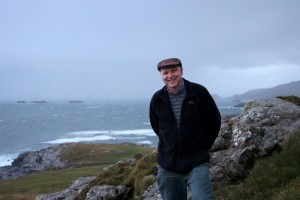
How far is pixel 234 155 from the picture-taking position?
12289mm

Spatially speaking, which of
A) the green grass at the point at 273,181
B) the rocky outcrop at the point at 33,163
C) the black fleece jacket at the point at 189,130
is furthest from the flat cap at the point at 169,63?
the rocky outcrop at the point at 33,163

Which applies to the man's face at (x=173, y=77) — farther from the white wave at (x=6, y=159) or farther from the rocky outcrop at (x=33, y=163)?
the white wave at (x=6, y=159)

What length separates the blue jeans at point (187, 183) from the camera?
21.6 feet

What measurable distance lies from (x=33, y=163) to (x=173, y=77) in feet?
267

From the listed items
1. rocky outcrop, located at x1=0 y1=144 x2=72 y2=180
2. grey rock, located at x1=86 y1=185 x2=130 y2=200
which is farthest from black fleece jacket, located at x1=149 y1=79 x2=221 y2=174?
rocky outcrop, located at x1=0 y1=144 x2=72 y2=180

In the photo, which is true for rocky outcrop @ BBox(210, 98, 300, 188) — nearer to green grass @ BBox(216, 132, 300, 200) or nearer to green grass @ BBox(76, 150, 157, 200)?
green grass @ BBox(216, 132, 300, 200)

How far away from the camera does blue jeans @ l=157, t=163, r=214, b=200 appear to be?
→ 659 centimetres

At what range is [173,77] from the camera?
704 cm

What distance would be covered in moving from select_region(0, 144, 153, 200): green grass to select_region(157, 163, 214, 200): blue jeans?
89.9 feet

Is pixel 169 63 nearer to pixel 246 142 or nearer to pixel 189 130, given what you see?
pixel 189 130

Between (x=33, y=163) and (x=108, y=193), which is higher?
(x=108, y=193)

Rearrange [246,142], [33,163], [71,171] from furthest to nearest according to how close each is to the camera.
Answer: [33,163]
[71,171]
[246,142]

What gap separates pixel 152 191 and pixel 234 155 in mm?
3458

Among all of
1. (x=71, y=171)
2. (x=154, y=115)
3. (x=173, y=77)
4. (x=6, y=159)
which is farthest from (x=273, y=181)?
(x=6, y=159)
